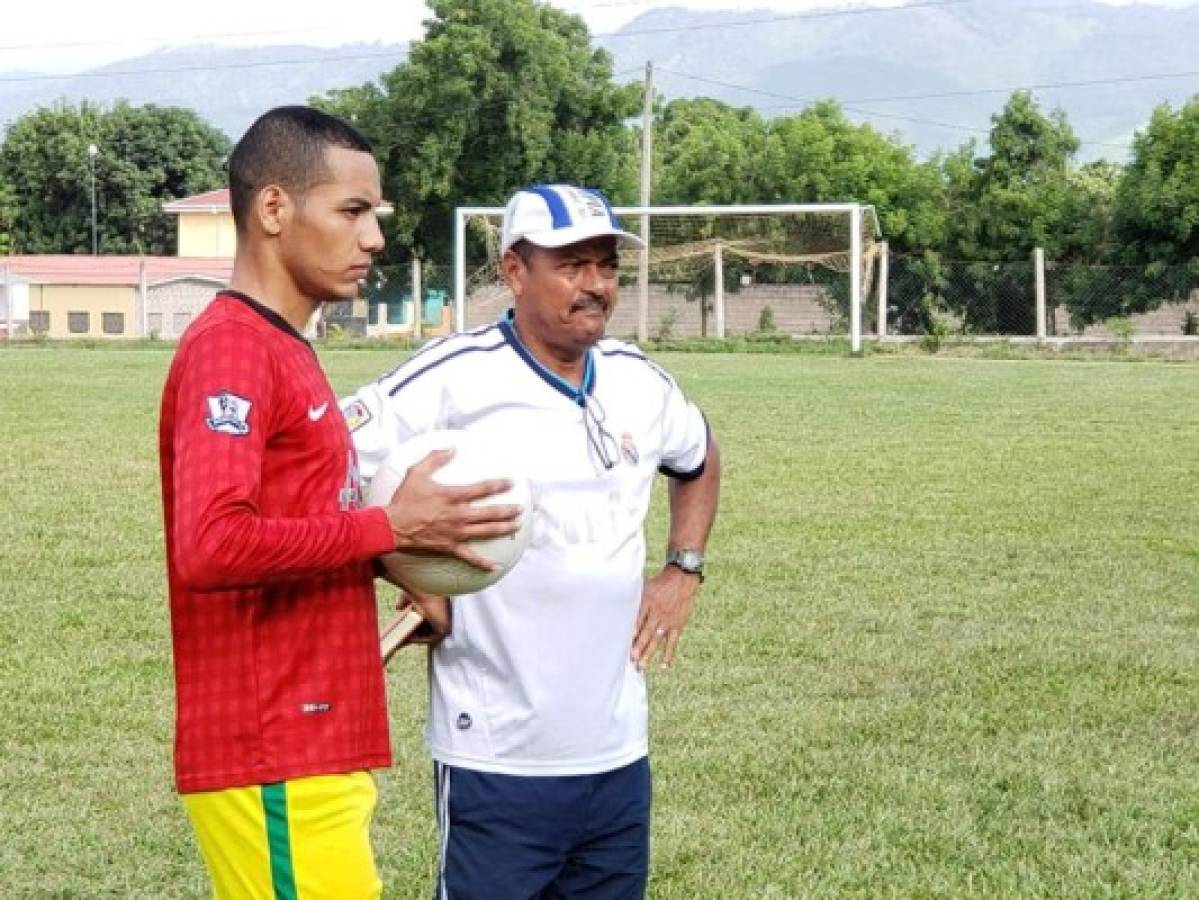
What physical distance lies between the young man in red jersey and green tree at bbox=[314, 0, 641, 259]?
46.7 meters

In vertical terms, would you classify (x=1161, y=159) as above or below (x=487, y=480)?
above

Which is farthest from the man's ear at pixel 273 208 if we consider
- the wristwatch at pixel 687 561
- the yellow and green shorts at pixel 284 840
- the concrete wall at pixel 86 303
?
the concrete wall at pixel 86 303

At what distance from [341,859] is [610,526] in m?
0.94

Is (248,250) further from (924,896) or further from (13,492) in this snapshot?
(13,492)

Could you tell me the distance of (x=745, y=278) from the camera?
1548 inches

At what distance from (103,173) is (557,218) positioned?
71.6m

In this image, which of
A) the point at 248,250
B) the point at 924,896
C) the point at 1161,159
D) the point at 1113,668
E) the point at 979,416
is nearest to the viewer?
the point at 248,250

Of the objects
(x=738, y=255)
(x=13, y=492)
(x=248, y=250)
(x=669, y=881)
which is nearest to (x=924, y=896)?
(x=669, y=881)

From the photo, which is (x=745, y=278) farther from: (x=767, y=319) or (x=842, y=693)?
(x=842, y=693)

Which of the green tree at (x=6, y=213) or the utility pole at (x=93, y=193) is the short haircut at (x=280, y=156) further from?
the green tree at (x=6, y=213)

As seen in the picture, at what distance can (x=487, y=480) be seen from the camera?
322cm

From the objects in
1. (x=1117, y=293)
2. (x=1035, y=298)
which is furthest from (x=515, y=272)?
(x=1117, y=293)

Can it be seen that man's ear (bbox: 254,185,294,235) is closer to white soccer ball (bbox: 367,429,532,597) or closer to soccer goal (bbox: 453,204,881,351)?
white soccer ball (bbox: 367,429,532,597)

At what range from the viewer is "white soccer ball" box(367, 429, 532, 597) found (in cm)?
323
